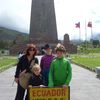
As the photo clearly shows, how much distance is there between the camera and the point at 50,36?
298 feet

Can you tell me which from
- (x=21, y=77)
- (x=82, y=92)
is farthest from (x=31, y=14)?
(x=21, y=77)

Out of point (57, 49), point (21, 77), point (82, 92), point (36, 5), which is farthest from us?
point (36, 5)

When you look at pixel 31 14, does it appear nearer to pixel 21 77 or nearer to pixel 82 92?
pixel 82 92

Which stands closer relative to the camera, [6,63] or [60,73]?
[60,73]

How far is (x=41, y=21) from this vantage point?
8906 cm

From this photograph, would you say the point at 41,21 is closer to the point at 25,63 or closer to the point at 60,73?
the point at 25,63

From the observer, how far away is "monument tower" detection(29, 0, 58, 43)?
88.6 m

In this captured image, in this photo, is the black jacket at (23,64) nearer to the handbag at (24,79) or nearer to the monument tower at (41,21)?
the handbag at (24,79)

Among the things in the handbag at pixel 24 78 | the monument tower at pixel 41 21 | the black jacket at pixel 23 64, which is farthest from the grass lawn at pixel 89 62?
the monument tower at pixel 41 21

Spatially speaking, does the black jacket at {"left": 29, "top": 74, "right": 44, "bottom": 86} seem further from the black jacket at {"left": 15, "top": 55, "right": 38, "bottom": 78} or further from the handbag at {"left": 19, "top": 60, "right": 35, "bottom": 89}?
the black jacket at {"left": 15, "top": 55, "right": 38, "bottom": 78}

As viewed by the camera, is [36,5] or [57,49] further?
[36,5]

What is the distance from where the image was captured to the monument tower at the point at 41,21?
88.6 m

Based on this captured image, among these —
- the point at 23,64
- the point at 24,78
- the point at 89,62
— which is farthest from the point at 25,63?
the point at 89,62

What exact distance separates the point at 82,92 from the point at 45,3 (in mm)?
75853
